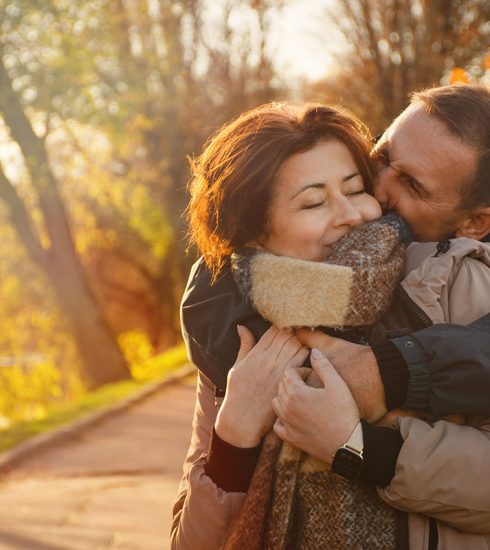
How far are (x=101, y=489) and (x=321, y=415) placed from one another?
18.2 feet

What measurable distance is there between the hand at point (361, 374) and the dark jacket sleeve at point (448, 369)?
67mm

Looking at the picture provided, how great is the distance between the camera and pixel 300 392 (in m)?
2.05

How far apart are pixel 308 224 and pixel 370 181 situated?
0.24 meters

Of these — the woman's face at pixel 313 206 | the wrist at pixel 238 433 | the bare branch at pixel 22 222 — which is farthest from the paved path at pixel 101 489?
the bare branch at pixel 22 222

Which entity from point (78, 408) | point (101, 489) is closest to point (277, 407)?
point (101, 489)

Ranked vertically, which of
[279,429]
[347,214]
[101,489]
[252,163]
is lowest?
[101,489]

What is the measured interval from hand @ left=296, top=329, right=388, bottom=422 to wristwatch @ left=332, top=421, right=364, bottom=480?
0.07m

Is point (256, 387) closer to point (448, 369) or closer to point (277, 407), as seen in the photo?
point (277, 407)

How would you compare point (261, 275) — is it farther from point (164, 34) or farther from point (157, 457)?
point (164, 34)

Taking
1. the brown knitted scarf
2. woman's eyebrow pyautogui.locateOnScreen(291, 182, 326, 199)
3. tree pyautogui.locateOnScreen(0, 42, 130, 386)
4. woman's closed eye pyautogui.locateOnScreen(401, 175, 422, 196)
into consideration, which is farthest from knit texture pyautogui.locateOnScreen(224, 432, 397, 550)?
tree pyautogui.locateOnScreen(0, 42, 130, 386)

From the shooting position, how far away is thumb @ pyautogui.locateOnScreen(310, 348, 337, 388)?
2033mm

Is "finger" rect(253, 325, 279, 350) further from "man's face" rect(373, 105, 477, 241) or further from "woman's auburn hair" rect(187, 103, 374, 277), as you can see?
"man's face" rect(373, 105, 477, 241)

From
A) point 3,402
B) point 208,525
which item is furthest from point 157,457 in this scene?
point 3,402

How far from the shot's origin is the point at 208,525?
7.22ft
